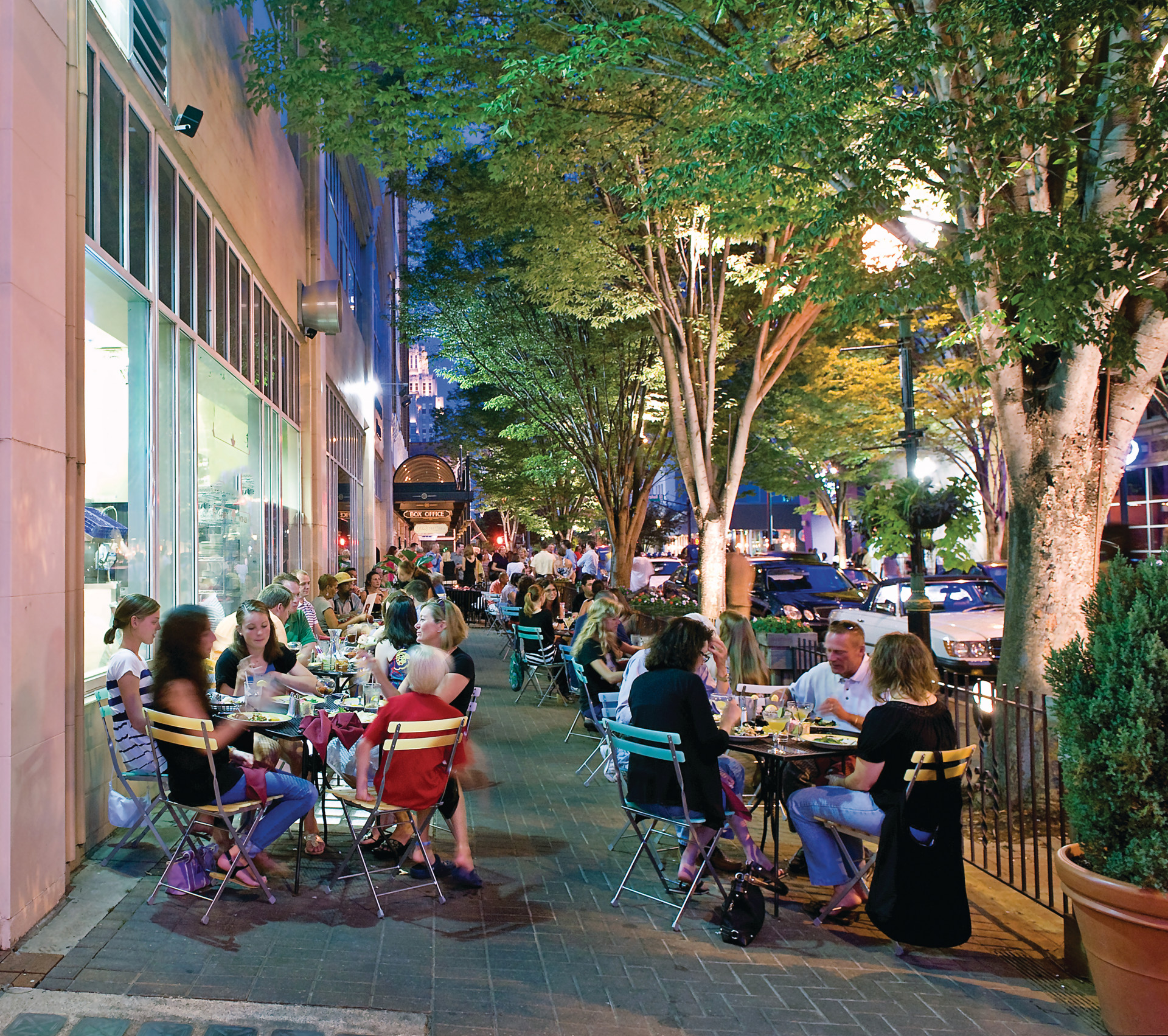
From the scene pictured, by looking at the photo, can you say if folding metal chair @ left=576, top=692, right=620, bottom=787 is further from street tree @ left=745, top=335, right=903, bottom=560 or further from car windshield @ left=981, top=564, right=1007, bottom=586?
street tree @ left=745, top=335, right=903, bottom=560

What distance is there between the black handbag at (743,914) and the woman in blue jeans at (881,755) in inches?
20.4

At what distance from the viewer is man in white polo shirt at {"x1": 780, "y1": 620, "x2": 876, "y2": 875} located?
634 centimetres

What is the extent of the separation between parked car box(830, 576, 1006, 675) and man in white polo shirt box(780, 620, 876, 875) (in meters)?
4.05

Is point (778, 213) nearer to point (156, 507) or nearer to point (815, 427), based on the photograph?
point (156, 507)

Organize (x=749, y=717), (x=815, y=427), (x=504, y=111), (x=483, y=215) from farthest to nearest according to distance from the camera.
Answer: (x=815, y=427) → (x=483, y=215) → (x=504, y=111) → (x=749, y=717)

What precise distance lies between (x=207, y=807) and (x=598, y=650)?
448 centimetres

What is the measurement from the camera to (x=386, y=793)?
5.24 m

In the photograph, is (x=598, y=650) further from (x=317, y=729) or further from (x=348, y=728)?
(x=317, y=729)

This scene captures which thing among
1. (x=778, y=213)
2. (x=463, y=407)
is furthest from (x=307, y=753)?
(x=463, y=407)

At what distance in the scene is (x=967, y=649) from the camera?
40.8 ft

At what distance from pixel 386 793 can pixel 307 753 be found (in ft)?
4.49

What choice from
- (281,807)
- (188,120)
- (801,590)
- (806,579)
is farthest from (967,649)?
(188,120)

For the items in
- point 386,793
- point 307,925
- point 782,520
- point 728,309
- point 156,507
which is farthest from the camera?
point 782,520

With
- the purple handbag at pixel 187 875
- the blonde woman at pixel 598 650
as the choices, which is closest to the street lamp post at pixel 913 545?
the blonde woman at pixel 598 650
